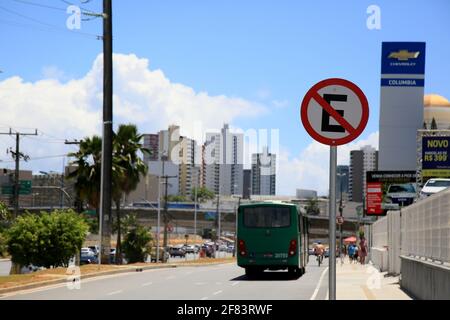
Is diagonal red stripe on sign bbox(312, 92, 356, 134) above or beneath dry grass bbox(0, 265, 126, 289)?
above

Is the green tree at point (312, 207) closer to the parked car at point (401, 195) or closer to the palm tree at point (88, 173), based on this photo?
the parked car at point (401, 195)

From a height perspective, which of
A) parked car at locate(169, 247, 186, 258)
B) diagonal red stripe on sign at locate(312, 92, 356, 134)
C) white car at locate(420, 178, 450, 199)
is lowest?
parked car at locate(169, 247, 186, 258)

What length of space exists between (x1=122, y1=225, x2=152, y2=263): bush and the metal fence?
167 feet

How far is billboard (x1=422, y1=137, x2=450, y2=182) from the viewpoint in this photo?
59.8 m

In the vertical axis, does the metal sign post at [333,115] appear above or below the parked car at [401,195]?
above

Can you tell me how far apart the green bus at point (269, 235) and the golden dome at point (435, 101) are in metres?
127

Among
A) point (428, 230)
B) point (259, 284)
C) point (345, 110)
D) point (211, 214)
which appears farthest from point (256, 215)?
point (211, 214)

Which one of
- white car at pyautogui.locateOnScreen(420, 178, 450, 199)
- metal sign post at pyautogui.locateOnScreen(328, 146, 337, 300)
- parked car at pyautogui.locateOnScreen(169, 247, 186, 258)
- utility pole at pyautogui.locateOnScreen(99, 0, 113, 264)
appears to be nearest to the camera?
metal sign post at pyautogui.locateOnScreen(328, 146, 337, 300)

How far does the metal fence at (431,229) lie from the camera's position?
Answer: 58.6 ft

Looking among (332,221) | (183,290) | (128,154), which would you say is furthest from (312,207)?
(332,221)

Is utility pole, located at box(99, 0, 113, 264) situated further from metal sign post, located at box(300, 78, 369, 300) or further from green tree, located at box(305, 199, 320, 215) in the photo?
green tree, located at box(305, 199, 320, 215)

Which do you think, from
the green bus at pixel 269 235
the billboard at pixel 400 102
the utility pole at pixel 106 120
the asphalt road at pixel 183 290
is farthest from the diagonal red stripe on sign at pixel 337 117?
the billboard at pixel 400 102

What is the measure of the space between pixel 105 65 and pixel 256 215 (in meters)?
12.6

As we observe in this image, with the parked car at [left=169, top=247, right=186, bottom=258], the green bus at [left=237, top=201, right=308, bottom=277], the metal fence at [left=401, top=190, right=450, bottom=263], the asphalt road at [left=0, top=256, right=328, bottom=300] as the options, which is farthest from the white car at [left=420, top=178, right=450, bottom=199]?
the parked car at [left=169, top=247, right=186, bottom=258]
